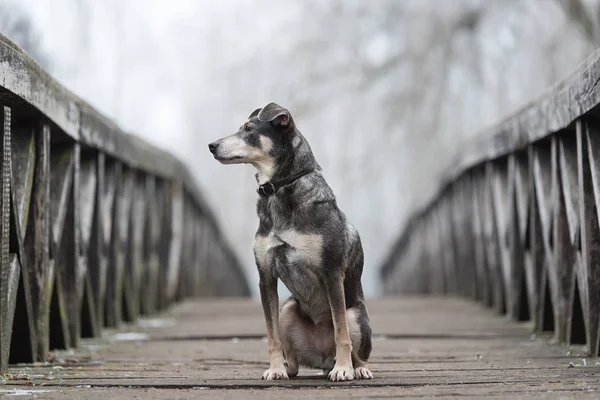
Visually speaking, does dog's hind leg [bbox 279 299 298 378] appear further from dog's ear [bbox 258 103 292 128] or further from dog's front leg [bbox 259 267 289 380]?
dog's ear [bbox 258 103 292 128]

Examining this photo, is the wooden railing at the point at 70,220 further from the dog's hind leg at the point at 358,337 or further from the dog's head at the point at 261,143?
the dog's hind leg at the point at 358,337

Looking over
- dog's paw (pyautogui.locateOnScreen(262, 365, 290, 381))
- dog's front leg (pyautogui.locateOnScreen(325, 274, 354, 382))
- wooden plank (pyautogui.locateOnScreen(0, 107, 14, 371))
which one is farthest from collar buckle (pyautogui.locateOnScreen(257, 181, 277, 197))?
wooden plank (pyautogui.locateOnScreen(0, 107, 14, 371))

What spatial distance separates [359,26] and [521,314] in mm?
8373

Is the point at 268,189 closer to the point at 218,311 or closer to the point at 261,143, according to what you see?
the point at 261,143

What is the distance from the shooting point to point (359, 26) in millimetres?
15164

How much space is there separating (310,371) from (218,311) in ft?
15.4

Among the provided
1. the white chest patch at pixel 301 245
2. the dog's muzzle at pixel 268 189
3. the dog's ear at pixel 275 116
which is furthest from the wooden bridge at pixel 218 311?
the dog's ear at pixel 275 116

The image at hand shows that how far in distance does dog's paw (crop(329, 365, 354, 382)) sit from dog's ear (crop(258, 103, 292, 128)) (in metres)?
1.12

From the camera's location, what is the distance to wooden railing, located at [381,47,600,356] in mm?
5223

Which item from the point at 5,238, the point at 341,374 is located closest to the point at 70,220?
the point at 5,238

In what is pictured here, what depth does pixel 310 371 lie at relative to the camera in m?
5.37

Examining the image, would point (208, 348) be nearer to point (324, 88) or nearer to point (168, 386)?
point (168, 386)

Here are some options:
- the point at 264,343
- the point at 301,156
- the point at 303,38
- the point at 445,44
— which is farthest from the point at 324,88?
the point at 301,156

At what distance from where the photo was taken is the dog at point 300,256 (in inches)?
178
